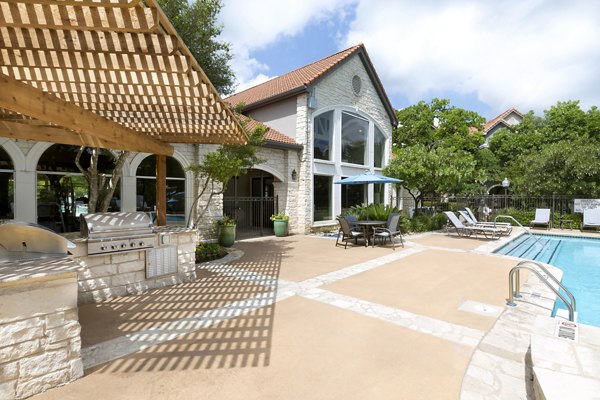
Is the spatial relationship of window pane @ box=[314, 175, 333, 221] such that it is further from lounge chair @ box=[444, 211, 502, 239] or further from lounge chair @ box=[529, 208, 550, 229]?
lounge chair @ box=[529, 208, 550, 229]

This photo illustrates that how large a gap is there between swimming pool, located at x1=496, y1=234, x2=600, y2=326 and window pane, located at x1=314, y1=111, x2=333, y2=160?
8296 mm

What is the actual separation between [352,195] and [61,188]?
1250 centimetres

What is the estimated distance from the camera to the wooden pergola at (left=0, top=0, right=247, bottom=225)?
90.0 inches

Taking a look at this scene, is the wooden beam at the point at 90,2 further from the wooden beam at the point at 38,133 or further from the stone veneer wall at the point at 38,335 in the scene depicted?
the wooden beam at the point at 38,133

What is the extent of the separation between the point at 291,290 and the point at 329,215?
9647mm

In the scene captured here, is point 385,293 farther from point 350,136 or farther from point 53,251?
point 350,136

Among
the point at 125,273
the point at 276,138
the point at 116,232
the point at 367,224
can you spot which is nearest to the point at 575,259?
the point at 367,224

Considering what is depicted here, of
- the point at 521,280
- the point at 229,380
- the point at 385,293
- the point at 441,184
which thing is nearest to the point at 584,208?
the point at 441,184

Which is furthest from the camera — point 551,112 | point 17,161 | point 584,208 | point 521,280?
point 551,112

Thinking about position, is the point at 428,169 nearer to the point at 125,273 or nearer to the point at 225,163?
the point at 225,163

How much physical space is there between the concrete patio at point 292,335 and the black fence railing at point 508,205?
1162cm

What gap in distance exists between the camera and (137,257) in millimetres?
5074

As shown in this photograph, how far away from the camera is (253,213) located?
15180 mm

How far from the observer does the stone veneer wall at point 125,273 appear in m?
4.57
